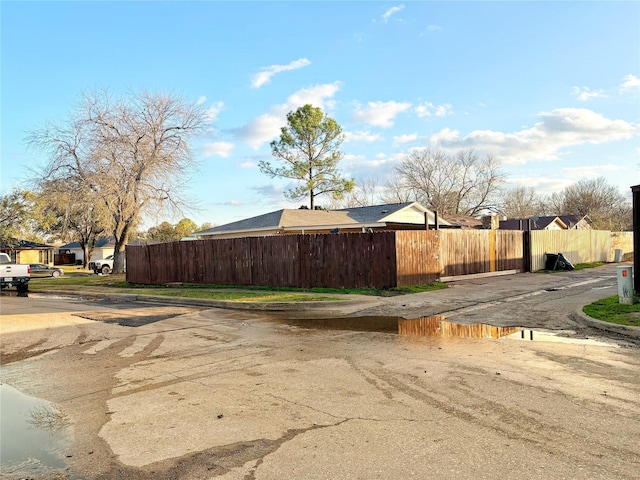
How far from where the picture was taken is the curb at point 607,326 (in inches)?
350

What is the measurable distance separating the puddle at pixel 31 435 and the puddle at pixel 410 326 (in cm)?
605

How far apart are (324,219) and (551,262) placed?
1312 centimetres

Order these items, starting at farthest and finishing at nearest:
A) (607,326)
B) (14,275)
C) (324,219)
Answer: (324,219), (14,275), (607,326)

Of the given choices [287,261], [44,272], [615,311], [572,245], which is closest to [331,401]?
[615,311]

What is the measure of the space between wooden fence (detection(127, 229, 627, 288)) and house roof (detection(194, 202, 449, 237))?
5.70 meters

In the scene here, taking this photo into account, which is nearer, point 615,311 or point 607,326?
point 607,326

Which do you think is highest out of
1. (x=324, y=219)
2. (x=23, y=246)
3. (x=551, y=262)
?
(x=324, y=219)

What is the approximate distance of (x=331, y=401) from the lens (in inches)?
215

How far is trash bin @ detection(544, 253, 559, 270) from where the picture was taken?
26.4 metres

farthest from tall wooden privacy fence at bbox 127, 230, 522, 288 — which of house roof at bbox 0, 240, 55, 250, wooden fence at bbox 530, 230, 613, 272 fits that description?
house roof at bbox 0, 240, 55, 250

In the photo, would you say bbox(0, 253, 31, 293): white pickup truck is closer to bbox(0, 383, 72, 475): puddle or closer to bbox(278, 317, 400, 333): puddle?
bbox(278, 317, 400, 333): puddle

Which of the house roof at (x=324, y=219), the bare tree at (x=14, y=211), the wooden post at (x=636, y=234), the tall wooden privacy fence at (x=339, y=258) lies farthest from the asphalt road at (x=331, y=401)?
the bare tree at (x=14, y=211)

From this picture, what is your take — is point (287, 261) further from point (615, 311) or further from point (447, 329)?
point (615, 311)

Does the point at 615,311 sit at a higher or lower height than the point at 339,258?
lower
